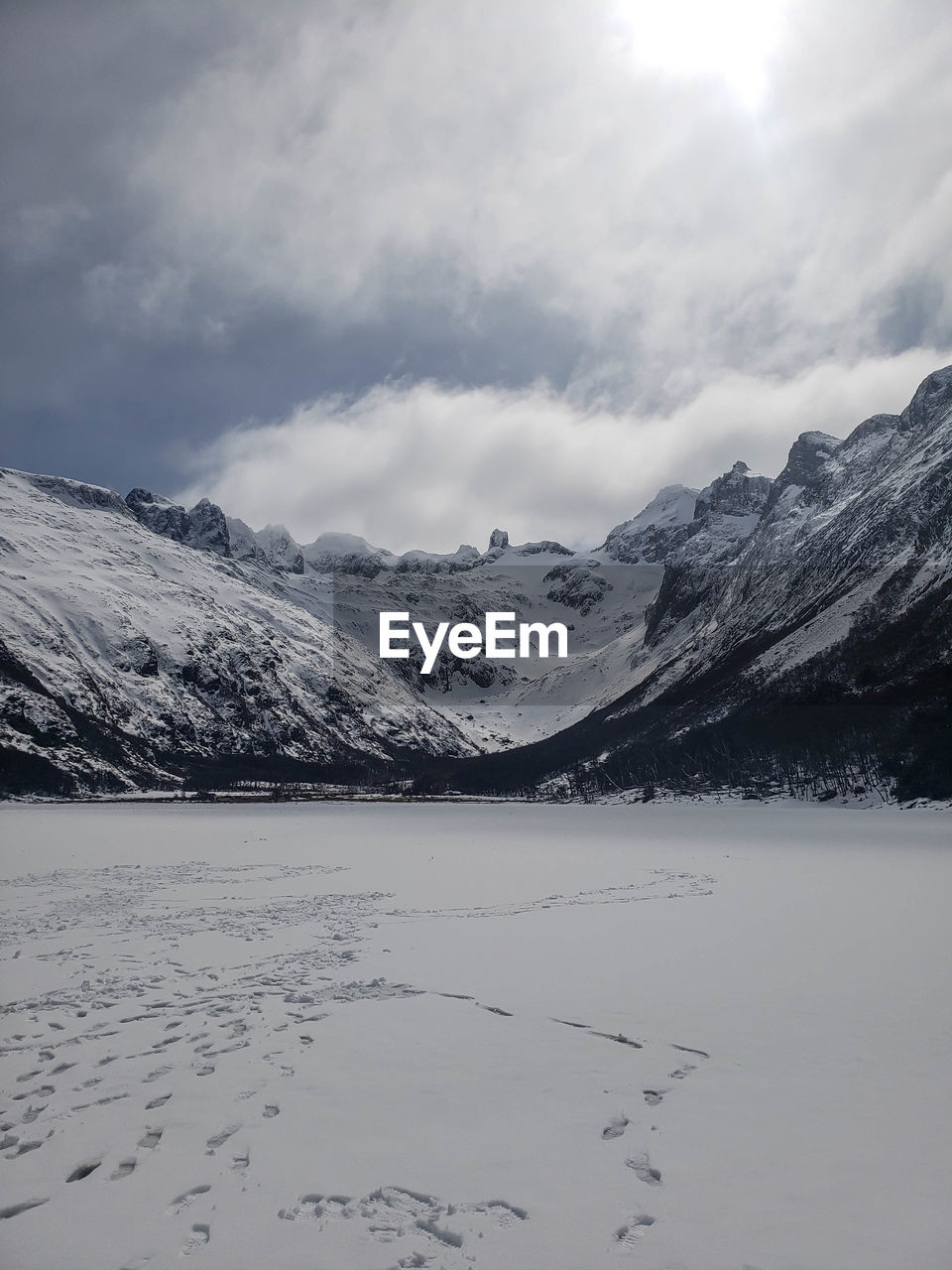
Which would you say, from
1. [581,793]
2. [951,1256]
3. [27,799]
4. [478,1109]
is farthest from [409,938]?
[27,799]

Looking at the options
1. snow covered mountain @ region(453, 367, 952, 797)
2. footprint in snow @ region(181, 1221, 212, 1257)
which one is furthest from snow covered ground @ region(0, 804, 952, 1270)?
snow covered mountain @ region(453, 367, 952, 797)

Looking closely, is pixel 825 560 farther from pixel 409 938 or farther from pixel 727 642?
pixel 409 938

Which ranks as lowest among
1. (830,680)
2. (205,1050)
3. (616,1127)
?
(205,1050)

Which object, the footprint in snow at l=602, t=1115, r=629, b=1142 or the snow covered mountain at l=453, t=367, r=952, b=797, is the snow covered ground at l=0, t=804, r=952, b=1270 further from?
the snow covered mountain at l=453, t=367, r=952, b=797

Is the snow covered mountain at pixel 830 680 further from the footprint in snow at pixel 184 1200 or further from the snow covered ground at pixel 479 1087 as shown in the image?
the footprint in snow at pixel 184 1200

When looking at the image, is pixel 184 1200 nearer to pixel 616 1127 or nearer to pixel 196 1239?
pixel 196 1239

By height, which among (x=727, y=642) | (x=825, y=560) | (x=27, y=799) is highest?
(x=825, y=560)

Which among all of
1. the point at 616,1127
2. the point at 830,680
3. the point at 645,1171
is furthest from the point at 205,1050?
the point at 830,680
